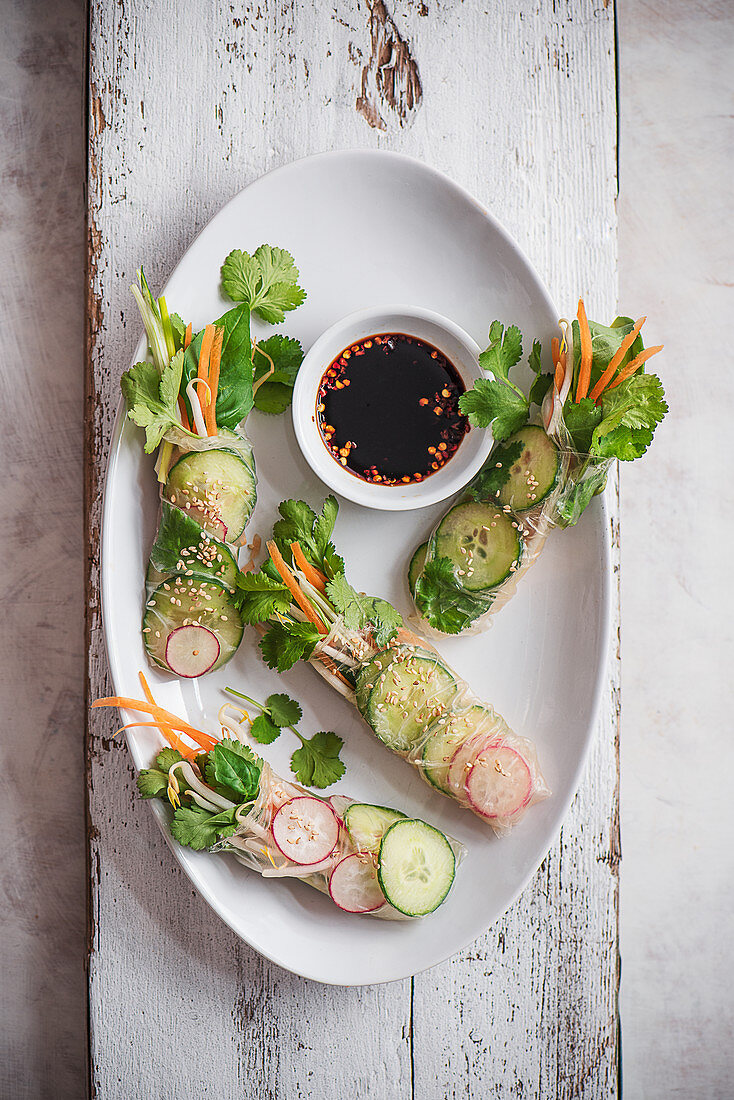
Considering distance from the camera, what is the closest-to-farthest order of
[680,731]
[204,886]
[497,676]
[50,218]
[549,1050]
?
[204,886]
[497,676]
[549,1050]
[50,218]
[680,731]

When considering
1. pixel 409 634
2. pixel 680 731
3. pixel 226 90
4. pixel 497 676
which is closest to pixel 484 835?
pixel 497 676

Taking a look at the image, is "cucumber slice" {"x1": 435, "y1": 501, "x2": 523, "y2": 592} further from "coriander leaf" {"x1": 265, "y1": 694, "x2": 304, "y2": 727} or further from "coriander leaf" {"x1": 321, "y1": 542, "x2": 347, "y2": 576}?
"coriander leaf" {"x1": 265, "y1": 694, "x2": 304, "y2": 727}

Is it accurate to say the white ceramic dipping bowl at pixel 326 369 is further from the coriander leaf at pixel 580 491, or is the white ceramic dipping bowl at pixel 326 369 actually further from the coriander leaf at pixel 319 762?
the coriander leaf at pixel 319 762

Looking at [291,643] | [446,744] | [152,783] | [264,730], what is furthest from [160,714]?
[446,744]

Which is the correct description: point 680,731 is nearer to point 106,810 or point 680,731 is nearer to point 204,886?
point 204,886

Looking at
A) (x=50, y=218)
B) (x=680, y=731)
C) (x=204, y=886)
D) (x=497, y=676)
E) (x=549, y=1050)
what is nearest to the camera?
(x=204, y=886)

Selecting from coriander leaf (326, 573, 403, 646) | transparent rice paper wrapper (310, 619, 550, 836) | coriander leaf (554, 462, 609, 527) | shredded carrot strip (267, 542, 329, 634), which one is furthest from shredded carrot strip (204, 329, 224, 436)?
coriander leaf (554, 462, 609, 527)
